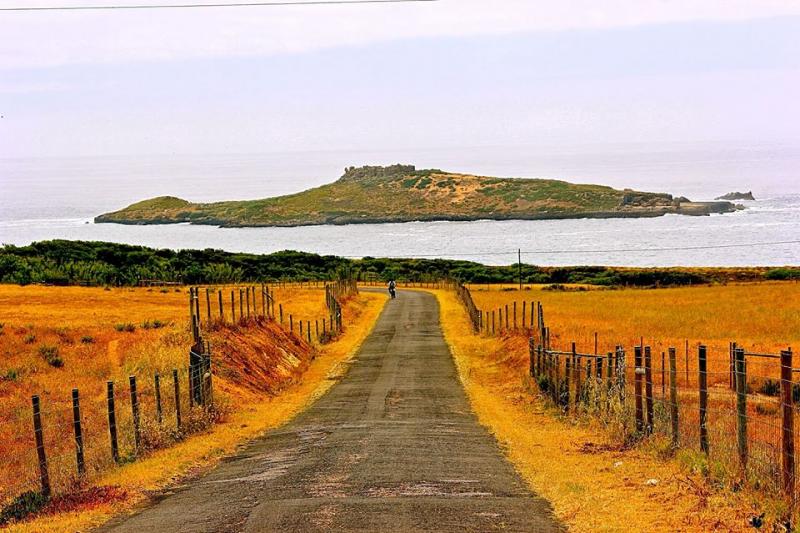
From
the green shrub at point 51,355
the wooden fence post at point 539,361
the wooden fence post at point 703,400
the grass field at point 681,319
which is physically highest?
the wooden fence post at point 703,400

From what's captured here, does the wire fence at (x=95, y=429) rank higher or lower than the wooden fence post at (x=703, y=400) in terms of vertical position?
lower

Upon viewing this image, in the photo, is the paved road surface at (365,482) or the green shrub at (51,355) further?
the green shrub at (51,355)

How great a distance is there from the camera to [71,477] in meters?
13.5

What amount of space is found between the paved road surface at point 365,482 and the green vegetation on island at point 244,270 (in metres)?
53.9

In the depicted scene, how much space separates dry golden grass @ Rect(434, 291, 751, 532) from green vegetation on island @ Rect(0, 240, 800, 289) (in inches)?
2164

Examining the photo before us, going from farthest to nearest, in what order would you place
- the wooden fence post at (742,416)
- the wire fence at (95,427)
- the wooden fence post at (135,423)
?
the wooden fence post at (135,423) < the wire fence at (95,427) < the wooden fence post at (742,416)

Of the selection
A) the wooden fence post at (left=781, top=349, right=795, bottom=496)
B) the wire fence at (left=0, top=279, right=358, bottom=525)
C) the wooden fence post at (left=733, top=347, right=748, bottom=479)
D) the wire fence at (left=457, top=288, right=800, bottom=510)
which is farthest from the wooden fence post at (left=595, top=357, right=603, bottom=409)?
the wire fence at (left=0, top=279, right=358, bottom=525)

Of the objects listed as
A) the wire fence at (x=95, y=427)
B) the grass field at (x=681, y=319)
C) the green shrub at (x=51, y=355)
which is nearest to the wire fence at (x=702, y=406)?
the grass field at (x=681, y=319)

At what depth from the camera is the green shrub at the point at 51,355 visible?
1033 inches

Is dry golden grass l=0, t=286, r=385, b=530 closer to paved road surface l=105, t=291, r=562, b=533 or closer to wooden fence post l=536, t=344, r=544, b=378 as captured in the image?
paved road surface l=105, t=291, r=562, b=533

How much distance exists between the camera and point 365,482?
12445 mm

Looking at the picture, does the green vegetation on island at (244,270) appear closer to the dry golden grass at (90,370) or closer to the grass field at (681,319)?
the grass field at (681,319)

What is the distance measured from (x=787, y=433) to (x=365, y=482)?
545cm

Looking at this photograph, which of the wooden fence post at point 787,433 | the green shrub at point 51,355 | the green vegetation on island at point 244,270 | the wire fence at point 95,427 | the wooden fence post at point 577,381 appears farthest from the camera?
the green vegetation on island at point 244,270
